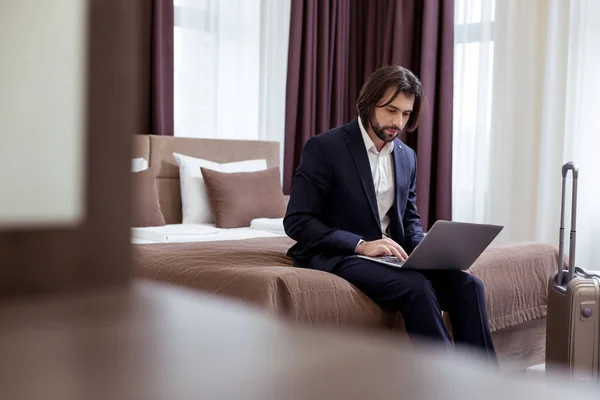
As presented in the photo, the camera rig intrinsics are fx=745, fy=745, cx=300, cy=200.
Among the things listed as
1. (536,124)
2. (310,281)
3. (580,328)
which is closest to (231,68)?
(536,124)

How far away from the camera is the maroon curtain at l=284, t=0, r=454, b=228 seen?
5.23 metres

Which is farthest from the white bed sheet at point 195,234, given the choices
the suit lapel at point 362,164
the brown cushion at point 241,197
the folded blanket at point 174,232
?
the suit lapel at point 362,164

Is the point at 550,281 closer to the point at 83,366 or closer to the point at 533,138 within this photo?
the point at 533,138

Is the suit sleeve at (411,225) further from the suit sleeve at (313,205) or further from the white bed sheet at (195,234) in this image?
the white bed sheet at (195,234)

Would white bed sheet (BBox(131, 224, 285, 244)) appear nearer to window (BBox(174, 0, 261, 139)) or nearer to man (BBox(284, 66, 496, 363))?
man (BBox(284, 66, 496, 363))

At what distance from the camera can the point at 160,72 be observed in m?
4.65

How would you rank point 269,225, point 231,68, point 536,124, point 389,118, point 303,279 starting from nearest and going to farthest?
point 303,279 < point 389,118 < point 269,225 < point 536,124 < point 231,68

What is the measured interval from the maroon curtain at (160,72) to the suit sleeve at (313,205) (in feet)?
7.33

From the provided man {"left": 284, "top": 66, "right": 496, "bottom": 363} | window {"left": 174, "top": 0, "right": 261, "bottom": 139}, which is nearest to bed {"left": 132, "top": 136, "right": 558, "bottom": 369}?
man {"left": 284, "top": 66, "right": 496, "bottom": 363}

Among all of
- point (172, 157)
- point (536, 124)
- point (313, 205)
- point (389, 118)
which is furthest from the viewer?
point (536, 124)

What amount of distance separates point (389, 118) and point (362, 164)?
8.1 inches

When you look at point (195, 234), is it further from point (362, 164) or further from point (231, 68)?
point (231, 68)

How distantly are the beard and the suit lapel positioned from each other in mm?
61

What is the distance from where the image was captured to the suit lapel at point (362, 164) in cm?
259
